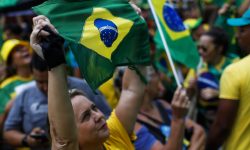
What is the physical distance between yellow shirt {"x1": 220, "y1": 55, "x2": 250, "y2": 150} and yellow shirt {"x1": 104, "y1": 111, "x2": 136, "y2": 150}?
78 centimetres

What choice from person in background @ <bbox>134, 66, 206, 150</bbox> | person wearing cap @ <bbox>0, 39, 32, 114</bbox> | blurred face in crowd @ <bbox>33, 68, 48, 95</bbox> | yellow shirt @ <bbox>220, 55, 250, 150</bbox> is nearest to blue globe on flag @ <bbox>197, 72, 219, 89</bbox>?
person in background @ <bbox>134, 66, 206, 150</bbox>

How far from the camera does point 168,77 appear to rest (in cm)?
641

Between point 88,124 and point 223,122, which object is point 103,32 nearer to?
point 88,124

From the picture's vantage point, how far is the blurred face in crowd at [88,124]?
3096 mm

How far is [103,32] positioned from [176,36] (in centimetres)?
177

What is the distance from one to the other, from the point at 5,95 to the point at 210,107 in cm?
209

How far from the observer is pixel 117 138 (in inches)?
135

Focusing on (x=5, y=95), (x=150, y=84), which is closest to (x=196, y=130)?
(x=150, y=84)

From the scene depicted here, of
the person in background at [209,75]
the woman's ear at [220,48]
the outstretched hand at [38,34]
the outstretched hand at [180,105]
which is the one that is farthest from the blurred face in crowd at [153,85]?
the outstretched hand at [38,34]

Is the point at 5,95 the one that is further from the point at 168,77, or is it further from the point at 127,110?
the point at 127,110

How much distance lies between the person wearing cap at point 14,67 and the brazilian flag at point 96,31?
110 inches

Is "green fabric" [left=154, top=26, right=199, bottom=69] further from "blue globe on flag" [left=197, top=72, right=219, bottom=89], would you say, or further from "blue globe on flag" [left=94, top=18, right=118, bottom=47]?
"blue globe on flag" [left=94, top=18, right=118, bottom=47]

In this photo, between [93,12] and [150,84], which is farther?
[150,84]

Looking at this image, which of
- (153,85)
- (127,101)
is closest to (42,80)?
(153,85)
